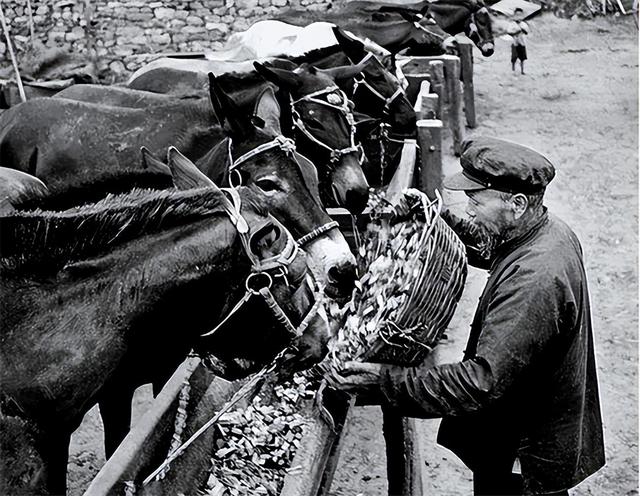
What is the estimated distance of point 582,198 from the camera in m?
9.10

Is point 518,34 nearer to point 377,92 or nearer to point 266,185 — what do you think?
point 377,92

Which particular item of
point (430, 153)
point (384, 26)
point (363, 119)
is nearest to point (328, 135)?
point (363, 119)

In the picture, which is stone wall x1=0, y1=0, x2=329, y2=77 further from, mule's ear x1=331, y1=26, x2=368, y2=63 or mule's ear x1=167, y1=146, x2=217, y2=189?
mule's ear x1=167, y1=146, x2=217, y2=189

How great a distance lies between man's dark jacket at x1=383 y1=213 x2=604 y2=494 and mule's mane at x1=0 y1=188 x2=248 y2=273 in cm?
92

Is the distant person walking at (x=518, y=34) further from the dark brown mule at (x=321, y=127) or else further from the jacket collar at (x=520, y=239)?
the jacket collar at (x=520, y=239)

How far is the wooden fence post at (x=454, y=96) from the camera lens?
9711 mm

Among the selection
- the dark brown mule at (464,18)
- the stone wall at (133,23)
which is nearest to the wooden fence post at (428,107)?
the dark brown mule at (464,18)

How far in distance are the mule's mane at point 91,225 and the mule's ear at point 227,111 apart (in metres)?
1.90

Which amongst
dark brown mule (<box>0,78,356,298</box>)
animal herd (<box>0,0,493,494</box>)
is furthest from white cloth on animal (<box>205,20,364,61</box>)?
animal herd (<box>0,0,493,494</box>)

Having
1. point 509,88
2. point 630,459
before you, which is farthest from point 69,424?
point 509,88

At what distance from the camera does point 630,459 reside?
4.75 meters

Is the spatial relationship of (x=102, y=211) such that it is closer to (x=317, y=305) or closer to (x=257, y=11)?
(x=317, y=305)

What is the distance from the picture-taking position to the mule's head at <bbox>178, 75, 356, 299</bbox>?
156 inches

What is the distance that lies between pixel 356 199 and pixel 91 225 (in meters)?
2.83
